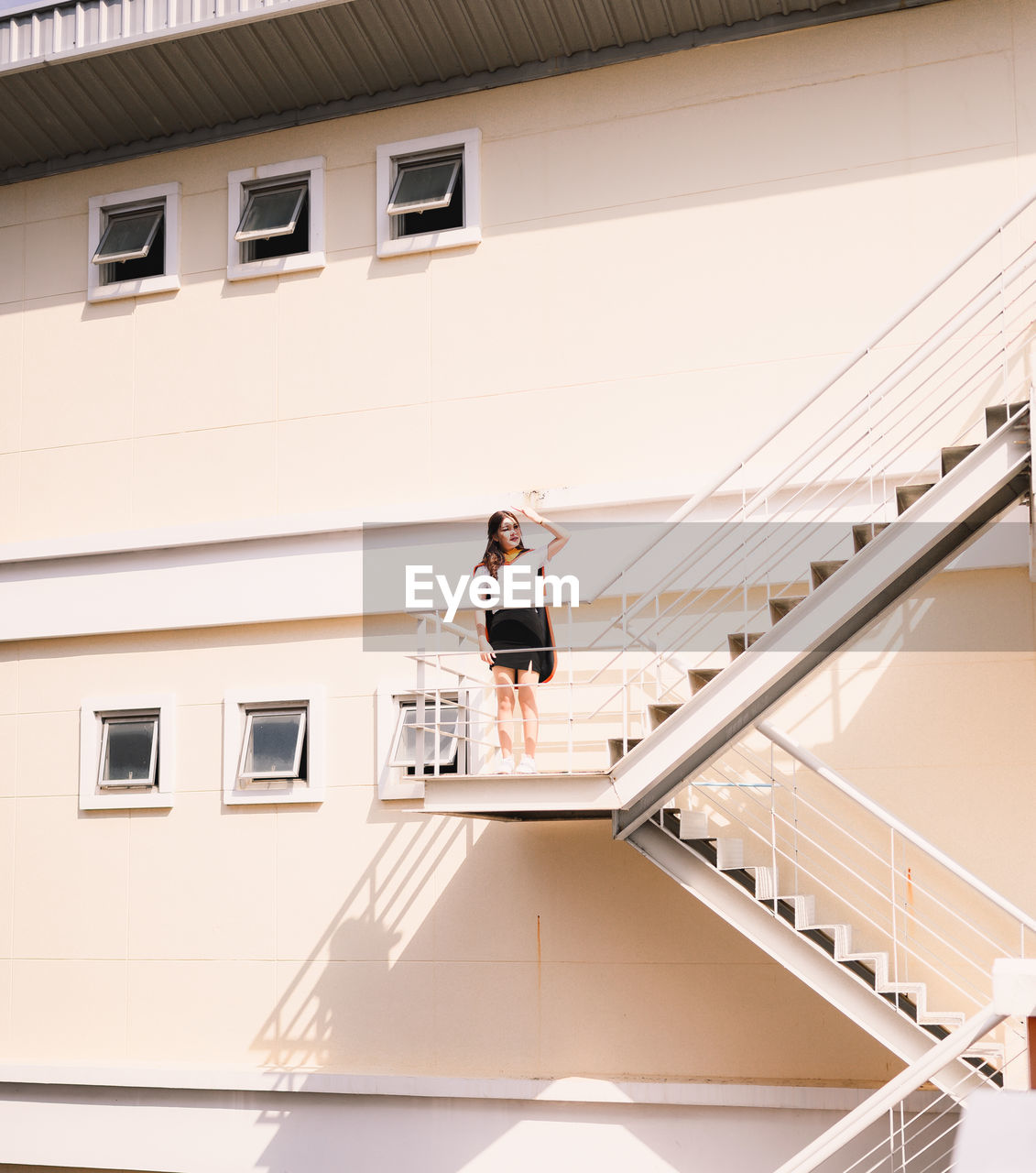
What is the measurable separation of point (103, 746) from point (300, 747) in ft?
5.69

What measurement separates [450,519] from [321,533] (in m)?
1.01

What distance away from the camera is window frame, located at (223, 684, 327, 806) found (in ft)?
32.6

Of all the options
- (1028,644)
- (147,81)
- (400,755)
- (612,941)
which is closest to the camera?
(1028,644)

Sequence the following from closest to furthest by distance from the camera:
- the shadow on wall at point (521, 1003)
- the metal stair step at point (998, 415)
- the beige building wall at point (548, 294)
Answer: the metal stair step at point (998, 415) < the shadow on wall at point (521, 1003) < the beige building wall at point (548, 294)

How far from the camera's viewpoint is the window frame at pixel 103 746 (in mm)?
10383

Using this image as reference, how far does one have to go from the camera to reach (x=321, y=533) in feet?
33.0

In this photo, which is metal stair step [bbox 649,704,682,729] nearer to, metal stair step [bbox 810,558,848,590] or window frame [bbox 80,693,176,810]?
metal stair step [bbox 810,558,848,590]

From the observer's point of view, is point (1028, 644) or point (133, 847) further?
point (133, 847)

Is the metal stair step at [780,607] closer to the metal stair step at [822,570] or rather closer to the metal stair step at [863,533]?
the metal stair step at [822,570]

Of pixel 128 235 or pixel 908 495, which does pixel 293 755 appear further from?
pixel 908 495

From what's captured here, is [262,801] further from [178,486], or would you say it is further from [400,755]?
[178,486]

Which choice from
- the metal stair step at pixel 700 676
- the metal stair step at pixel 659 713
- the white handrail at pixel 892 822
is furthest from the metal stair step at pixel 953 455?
the metal stair step at pixel 659 713

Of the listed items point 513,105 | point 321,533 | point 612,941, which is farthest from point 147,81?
point 612,941

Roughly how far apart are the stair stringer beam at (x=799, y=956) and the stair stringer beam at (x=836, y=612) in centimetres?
57
